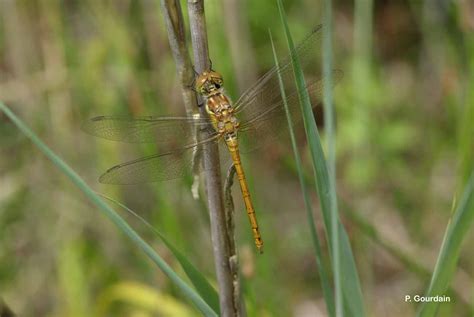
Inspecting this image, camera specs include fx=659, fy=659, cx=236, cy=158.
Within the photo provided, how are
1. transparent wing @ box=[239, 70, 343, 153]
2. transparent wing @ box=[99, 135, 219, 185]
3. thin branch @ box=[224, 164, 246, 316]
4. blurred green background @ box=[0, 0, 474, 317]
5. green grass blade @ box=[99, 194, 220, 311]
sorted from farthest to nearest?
blurred green background @ box=[0, 0, 474, 317] < transparent wing @ box=[239, 70, 343, 153] < transparent wing @ box=[99, 135, 219, 185] < thin branch @ box=[224, 164, 246, 316] < green grass blade @ box=[99, 194, 220, 311]

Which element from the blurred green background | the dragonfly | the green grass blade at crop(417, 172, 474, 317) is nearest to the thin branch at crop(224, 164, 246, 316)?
the dragonfly

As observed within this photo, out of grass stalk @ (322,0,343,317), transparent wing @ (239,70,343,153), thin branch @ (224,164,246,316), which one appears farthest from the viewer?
transparent wing @ (239,70,343,153)

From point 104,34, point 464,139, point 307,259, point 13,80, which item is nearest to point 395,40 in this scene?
point 307,259

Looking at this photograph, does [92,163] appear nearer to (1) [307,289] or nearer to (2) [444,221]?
(1) [307,289]

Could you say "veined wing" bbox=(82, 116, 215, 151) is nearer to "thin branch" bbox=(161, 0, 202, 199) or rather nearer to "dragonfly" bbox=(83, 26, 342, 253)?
"dragonfly" bbox=(83, 26, 342, 253)

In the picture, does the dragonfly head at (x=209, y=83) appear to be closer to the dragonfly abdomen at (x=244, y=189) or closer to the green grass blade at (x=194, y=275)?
the dragonfly abdomen at (x=244, y=189)

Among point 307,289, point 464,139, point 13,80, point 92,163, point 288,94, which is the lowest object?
point 307,289

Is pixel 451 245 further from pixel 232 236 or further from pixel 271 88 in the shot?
pixel 271 88
